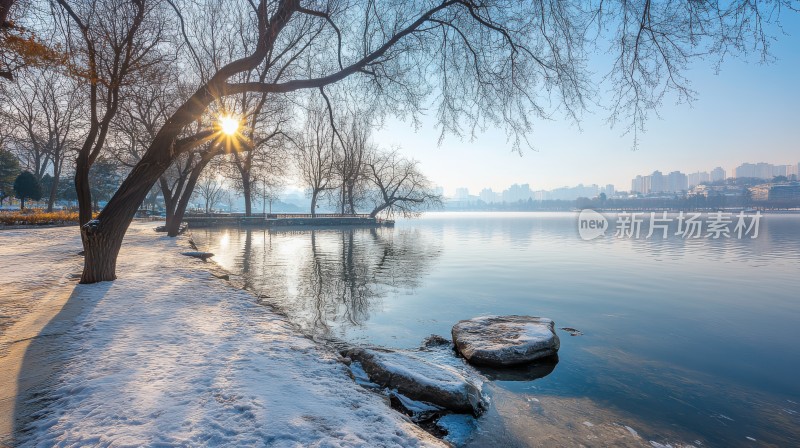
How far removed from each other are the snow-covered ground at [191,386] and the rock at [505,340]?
8.17ft

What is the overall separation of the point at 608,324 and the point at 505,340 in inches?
141

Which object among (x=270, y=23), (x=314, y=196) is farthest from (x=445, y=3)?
(x=314, y=196)

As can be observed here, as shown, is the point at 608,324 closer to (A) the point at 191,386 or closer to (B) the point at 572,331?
(B) the point at 572,331

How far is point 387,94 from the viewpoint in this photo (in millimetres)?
8062

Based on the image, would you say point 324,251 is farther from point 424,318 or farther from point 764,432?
point 764,432

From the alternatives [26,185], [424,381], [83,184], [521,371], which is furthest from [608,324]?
[26,185]

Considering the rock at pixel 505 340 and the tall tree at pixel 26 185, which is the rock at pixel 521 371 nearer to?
the rock at pixel 505 340

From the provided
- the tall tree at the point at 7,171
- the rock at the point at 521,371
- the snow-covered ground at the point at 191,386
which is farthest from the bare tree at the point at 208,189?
the rock at the point at 521,371

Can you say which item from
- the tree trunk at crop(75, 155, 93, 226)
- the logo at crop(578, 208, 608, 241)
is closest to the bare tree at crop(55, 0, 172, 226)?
the tree trunk at crop(75, 155, 93, 226)

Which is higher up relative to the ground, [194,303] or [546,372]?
[194,303]

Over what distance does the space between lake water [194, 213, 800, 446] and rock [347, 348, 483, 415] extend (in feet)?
1.07

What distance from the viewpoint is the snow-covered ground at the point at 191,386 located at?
2.66 metres

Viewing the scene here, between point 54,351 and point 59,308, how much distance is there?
2317mm

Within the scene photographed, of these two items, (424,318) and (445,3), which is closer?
(445,3)
